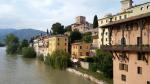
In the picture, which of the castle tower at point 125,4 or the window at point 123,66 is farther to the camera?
the castle tower at point 125,4

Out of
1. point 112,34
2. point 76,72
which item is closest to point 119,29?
point 112,34

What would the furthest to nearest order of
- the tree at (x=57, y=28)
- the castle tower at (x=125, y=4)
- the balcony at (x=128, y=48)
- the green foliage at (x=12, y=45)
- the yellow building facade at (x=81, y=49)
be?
1. the green foliage at (x=12, y=45)
2. the tree at (x=57, y=28)
3. the yellow building facade at (x=81, y=49)
4. the castle tower at (x=125, y=4)
5. the balcony at (x=128, y=48)

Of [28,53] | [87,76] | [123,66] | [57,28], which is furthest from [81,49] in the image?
[123,66]

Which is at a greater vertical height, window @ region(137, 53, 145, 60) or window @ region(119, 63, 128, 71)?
window @ region(137, 53, 145, 60)

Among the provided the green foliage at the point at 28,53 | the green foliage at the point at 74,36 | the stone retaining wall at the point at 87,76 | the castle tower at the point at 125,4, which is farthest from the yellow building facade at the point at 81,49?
the green foliage at the point at 28,53

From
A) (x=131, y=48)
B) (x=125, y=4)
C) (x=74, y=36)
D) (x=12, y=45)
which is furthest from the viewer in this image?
(x=12, y=45)

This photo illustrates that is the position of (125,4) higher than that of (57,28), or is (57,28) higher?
(125,4)

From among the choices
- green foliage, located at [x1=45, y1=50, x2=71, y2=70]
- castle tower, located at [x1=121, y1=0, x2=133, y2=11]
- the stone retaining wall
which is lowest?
the stone retaining wall

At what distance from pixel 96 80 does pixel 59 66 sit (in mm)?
19215

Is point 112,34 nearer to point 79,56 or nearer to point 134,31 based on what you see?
point 134,31

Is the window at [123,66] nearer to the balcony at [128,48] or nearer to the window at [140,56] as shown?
the balcony at [128,48]

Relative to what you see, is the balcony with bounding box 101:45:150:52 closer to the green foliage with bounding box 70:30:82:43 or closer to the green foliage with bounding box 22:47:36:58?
the green foliage with bounding box 70:30:82:43

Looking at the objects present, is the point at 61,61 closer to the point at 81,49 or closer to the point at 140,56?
the point at 81,49

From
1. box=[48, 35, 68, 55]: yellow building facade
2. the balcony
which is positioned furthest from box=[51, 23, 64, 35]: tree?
the balcony
